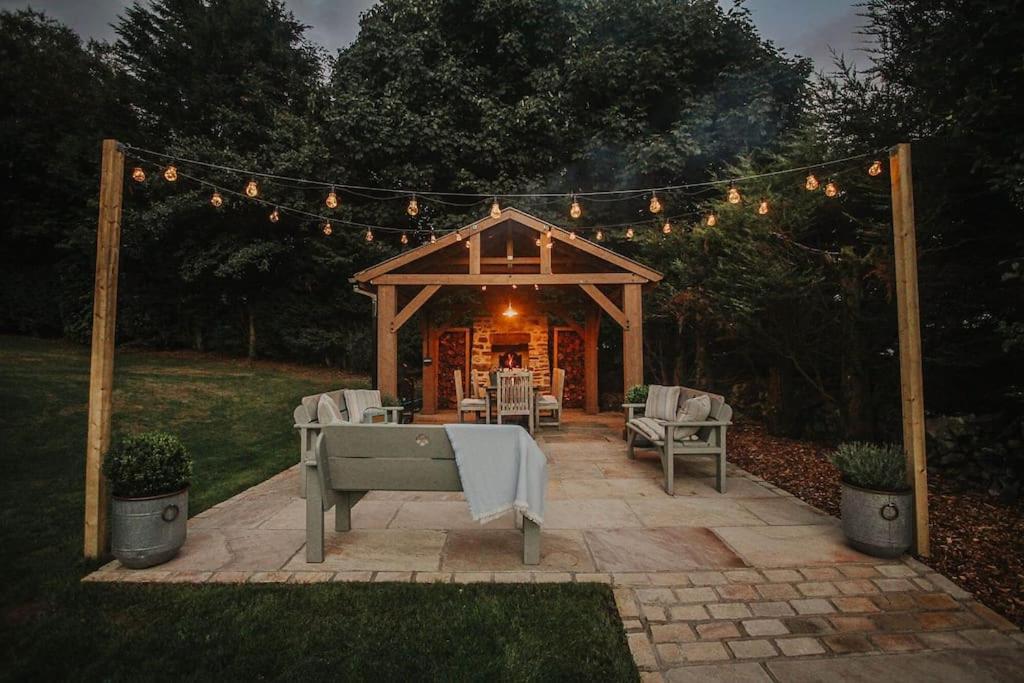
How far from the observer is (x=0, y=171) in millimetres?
15922

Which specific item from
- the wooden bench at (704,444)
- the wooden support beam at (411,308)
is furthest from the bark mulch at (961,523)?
the wooden support beam at (411,308)

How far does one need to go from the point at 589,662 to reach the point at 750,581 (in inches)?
50.6

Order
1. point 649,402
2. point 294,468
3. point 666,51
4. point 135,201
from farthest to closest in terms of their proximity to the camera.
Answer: point 135,201 → point 666,51 → point 649,402 → point 294,468

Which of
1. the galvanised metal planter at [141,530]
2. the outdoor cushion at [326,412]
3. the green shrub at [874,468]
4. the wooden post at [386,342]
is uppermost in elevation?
the wooden post at [386,342]

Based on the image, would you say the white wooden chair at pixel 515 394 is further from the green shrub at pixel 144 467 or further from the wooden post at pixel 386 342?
the green shrub at pixel 144 467

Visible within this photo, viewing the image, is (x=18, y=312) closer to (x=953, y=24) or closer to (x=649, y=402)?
(x=649, y=402)

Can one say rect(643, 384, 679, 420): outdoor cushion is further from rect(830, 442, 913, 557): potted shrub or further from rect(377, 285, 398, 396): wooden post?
rect(377, 285, 398, 396): wooden post

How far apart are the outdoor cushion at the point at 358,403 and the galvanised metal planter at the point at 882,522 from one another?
15.9 ft

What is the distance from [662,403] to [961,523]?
2.80 m

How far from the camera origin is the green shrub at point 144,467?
2.99 m

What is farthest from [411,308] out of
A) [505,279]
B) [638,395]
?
[638,395]

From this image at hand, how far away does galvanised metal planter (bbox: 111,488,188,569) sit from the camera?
296 centimetres

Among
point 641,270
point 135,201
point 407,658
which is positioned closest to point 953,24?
point 641,270

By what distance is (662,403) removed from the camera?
19.4ft
